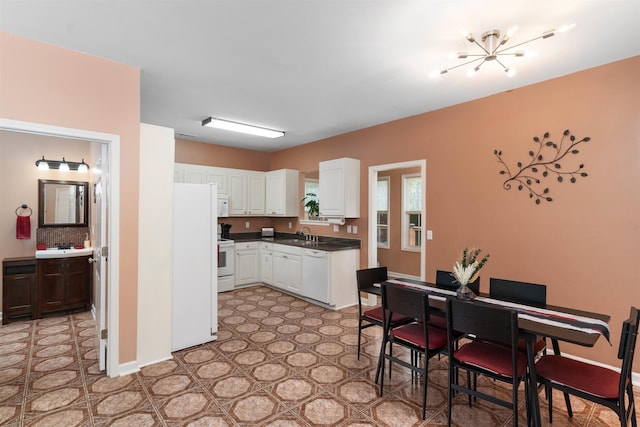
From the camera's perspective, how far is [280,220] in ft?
22.6

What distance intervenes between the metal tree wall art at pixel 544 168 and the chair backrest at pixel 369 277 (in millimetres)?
1687

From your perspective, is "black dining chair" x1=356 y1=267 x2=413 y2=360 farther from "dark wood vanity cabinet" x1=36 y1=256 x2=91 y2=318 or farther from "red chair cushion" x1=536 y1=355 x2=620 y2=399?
"dark wood vanity cabinet" x1=36 y1=256 x2=91 y2=318

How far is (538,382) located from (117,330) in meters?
3.27

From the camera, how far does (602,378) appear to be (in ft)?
6.12

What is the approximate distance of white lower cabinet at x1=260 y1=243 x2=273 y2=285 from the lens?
5.86 meters

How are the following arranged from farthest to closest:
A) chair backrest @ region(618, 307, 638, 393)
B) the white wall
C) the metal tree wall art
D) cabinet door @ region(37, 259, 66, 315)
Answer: cabinet door @ region(37, 259, 66, 315)
the metal tree wall art
the white wall
chair backrest @ region(618, 307, 638, 393)

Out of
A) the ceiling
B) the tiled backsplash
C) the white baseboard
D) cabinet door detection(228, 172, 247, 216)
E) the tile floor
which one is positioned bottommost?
the tile floor

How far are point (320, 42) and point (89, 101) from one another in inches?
79.0

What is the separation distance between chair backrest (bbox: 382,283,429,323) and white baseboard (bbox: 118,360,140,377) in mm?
2310

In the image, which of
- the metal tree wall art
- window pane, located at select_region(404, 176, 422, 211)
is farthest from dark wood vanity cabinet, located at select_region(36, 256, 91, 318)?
window pane, located at select_region(404, 176, 422, 211)

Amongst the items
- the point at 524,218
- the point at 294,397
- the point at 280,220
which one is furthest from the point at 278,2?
the point at 280,220

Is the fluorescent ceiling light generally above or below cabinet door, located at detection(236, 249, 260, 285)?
above

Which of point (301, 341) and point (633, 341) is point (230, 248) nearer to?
point (301, 341)

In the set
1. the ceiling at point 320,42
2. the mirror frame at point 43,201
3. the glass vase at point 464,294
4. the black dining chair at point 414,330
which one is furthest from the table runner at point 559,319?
the mirror frame at point 43,201
